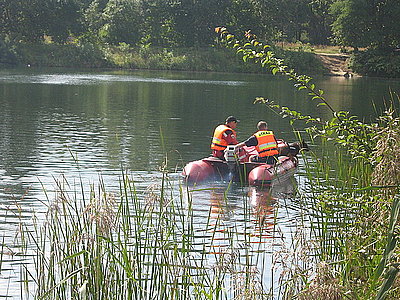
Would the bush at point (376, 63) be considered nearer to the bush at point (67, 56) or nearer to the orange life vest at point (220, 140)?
the bush at point (67, 56)

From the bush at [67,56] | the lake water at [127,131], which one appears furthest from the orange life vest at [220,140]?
the bush at [67,56]

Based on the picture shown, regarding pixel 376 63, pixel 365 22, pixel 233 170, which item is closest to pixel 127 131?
pixel 233 170

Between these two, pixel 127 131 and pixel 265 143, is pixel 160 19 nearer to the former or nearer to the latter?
pixel 127 131

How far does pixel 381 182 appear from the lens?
496 cm

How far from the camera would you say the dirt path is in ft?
204

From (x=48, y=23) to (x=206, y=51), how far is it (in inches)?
586

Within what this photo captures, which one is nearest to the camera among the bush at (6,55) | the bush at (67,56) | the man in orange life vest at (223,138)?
the man in orange life vest at (223,138)

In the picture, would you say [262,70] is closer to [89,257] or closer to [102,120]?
[102,120]

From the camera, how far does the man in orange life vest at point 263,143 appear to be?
1514 centimetres

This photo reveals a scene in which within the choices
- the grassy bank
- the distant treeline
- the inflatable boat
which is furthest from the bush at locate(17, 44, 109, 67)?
the inflatable boat

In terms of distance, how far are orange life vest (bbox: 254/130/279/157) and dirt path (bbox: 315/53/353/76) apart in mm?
47611

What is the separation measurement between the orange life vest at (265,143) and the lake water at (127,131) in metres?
0.90

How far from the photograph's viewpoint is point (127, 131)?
2447 cm

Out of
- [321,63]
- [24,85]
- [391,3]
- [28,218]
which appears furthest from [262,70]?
[28,218]
